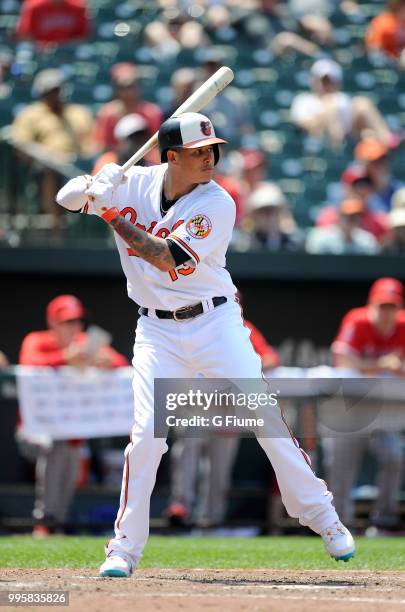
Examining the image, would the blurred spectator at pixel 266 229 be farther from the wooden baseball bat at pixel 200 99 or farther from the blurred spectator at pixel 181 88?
the wooden baseball bat at pixel 200 99

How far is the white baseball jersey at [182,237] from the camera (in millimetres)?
5012

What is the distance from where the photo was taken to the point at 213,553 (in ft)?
21.5

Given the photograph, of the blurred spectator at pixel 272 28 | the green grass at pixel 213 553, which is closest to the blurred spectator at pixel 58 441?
the green grass at pixel 213 553

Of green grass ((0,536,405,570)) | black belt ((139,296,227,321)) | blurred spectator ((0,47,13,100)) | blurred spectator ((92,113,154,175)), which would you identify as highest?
blurred spectator ((0,47,13,100))

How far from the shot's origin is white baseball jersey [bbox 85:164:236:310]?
5.01m

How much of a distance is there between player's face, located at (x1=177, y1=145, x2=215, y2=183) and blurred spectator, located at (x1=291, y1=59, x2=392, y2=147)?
6859 mm

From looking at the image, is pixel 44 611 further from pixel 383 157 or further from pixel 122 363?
pixel 383 157

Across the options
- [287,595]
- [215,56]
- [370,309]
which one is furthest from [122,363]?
[287,595]

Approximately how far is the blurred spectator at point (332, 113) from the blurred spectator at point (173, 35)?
143 cm

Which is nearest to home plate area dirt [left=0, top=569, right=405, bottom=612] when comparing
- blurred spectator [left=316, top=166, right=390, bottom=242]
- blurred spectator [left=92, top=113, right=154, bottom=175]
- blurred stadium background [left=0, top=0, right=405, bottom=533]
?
blurred stadium background [left=0, top=0, right=405, bottom=533]

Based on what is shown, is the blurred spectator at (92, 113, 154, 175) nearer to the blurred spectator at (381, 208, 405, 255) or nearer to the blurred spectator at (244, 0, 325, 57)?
the blurred spectator at (381, 208, 405, 255)

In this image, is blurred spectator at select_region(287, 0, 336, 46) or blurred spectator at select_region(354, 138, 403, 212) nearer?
blurred spectator at select_region(354, 138, 403, 212)

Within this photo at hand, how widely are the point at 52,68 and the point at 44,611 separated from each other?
9276 millimetres

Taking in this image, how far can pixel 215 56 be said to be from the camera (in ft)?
38.9
